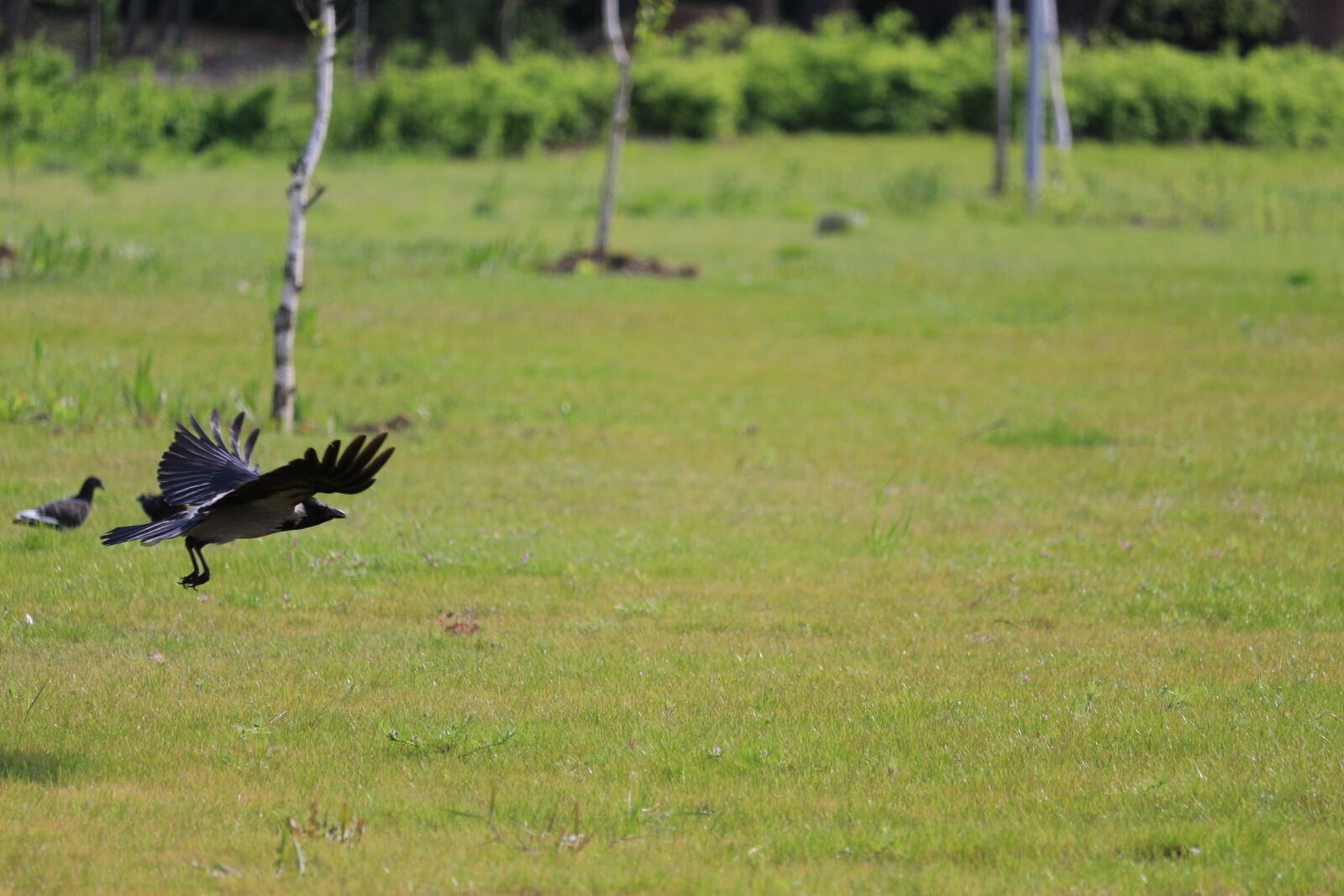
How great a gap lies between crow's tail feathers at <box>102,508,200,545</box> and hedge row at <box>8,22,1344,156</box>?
30901mm

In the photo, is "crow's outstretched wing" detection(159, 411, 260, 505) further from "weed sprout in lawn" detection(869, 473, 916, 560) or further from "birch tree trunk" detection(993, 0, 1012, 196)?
"birch tree trunk" detection(993, 0, 1012, 196)

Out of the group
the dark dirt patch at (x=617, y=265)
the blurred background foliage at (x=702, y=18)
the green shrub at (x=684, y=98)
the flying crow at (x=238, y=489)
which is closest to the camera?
the flying crow at (x=238, y=489)

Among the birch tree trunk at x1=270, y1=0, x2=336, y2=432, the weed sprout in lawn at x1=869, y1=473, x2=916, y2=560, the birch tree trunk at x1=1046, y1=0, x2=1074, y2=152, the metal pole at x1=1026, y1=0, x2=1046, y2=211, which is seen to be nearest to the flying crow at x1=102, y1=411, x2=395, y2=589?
the weed sprout in lawn at x1=869, y1=473, x2=916, y2=560

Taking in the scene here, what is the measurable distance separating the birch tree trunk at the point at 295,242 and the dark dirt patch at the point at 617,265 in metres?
9.86

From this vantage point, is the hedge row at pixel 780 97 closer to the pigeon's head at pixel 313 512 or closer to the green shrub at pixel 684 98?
the green shrub at pixel 684 98

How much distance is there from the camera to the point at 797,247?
83.3 ft

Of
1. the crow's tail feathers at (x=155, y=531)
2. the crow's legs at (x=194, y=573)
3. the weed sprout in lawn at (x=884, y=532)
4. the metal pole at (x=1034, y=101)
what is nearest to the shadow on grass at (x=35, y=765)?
the crow's legs at (x=194, y=573)

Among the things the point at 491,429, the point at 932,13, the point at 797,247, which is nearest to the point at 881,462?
the point at 491,429

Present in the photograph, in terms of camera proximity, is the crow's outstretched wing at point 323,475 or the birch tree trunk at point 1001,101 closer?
the crow's outstretched wing at point 323,475

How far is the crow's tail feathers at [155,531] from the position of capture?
18.6ft

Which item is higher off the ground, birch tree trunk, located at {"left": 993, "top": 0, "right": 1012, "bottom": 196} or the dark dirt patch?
birch tree trunk, located at {"left": 993, "top": 0, "right": 1012, "bottom": 196}

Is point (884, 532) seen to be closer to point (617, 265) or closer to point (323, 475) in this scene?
point (323, 475)

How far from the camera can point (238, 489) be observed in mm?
5809

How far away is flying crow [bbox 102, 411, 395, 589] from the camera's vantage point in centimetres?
544
